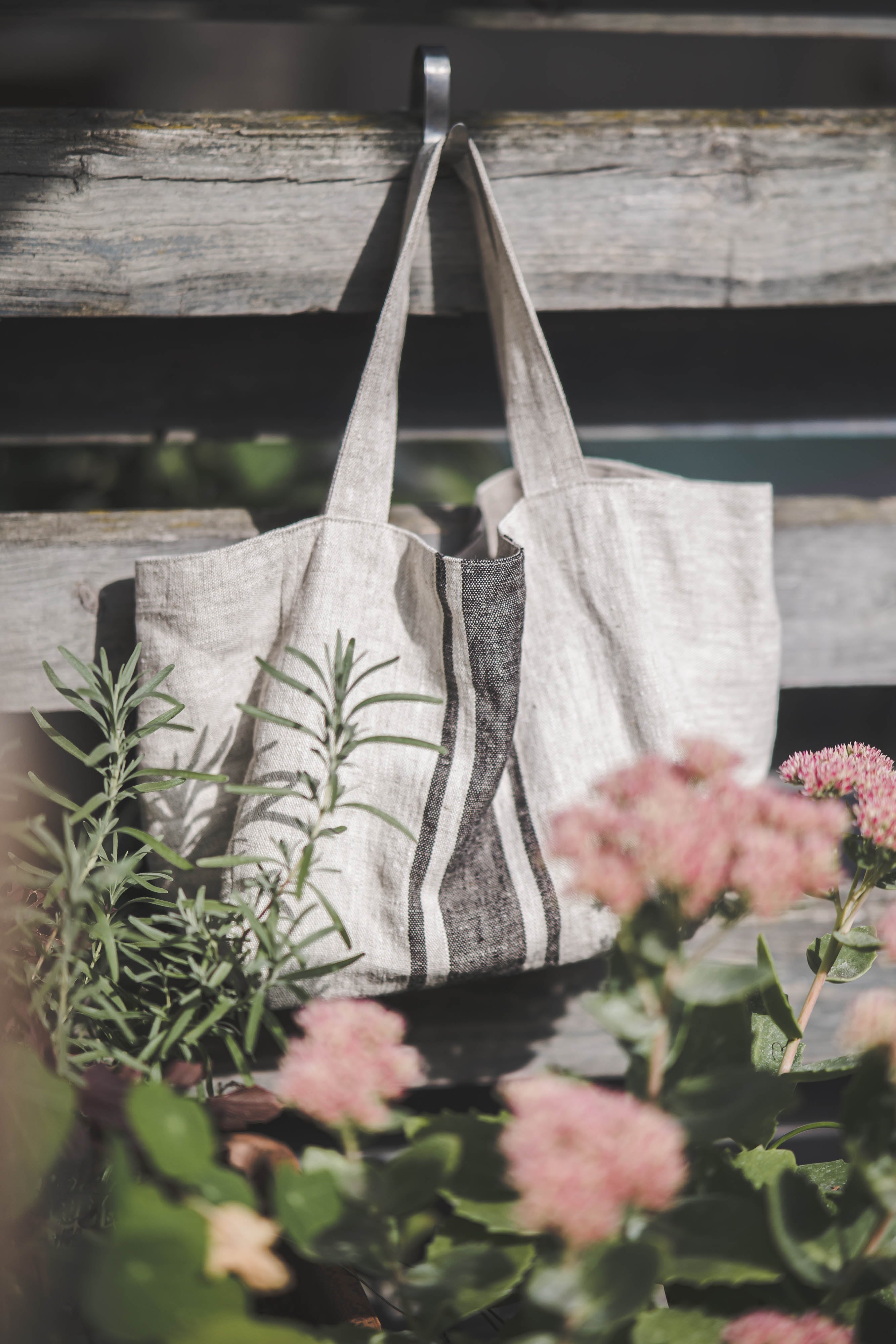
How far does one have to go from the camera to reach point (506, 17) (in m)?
0.96

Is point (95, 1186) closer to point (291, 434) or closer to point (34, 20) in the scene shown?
point (291, 434)

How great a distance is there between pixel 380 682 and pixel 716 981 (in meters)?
0.43

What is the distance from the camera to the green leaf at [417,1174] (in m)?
0.36

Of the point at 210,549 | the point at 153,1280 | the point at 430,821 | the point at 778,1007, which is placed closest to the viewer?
the point at 153,1280

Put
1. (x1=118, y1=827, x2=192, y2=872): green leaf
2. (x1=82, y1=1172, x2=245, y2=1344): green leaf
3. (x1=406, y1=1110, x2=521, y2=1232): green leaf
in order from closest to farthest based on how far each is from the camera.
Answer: (x1=82, y1=1172, x2=245, y2=1344): green leaf < (x1=406, y1=1110, x2=521, y2=1232): green leaf < (x1=118, y1=827, x2=192, y2=872): green leaf

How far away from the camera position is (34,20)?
0.91 metres

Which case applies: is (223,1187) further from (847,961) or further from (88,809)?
(847,961)

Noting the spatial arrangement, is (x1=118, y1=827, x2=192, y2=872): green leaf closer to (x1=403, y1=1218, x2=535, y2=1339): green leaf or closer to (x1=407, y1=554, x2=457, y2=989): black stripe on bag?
(x1=407, y1=554, x2=457, y2=989): black stripe on bag

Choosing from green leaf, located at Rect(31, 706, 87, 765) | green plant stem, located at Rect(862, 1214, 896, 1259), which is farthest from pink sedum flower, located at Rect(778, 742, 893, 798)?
green leaf, located at Rect(31, 706, 87, 765)

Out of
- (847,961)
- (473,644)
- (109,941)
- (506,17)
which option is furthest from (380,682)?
(506,17)

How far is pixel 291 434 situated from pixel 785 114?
1.94 ft

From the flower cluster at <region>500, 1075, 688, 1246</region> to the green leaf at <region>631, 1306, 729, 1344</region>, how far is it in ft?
0.34

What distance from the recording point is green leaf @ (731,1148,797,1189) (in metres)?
0.46

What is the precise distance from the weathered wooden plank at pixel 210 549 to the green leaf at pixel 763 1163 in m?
0.54
